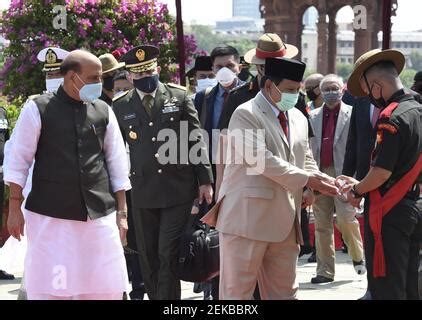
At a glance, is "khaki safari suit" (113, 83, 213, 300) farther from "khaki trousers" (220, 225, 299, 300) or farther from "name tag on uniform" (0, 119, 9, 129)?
"name tag on uniform" (0, 119, 9, 129)

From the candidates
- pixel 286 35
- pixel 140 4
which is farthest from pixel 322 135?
pixel 286 35

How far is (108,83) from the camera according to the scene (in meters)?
9.45

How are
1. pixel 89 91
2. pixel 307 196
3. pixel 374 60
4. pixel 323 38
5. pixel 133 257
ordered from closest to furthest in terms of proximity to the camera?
pixel 89 91 → pixel 374 60 → pixel 307 196 → pixel 133 257 → pixel 323 38

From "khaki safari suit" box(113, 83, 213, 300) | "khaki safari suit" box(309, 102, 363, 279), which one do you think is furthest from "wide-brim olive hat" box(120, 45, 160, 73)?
"khaki safari suit" box(309, 102, 363, 279)

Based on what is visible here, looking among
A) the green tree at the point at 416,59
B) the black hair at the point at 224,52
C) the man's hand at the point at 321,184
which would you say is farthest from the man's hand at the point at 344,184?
the green tree at the point at 416,59

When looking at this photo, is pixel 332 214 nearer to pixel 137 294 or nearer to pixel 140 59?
pixel 137 294

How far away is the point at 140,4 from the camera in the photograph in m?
17.4

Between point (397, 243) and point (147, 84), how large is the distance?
2546mm

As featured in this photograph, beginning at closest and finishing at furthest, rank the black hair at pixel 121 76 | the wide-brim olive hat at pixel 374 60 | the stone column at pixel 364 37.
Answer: the wide-brim olive hat at pixel 374 60 → the black hair at pixel 121 76 → the stone column at pixel 364 37

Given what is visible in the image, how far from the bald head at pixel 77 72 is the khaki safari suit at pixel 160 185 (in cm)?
154

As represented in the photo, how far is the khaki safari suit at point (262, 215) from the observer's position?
678 centimetres

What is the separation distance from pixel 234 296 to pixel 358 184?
3.53 ft

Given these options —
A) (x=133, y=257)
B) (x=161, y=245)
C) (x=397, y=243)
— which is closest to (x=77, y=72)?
(x=161, y=245)

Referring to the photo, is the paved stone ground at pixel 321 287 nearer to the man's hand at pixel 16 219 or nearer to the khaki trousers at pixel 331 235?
the khaki trousers at pixel 331 235
